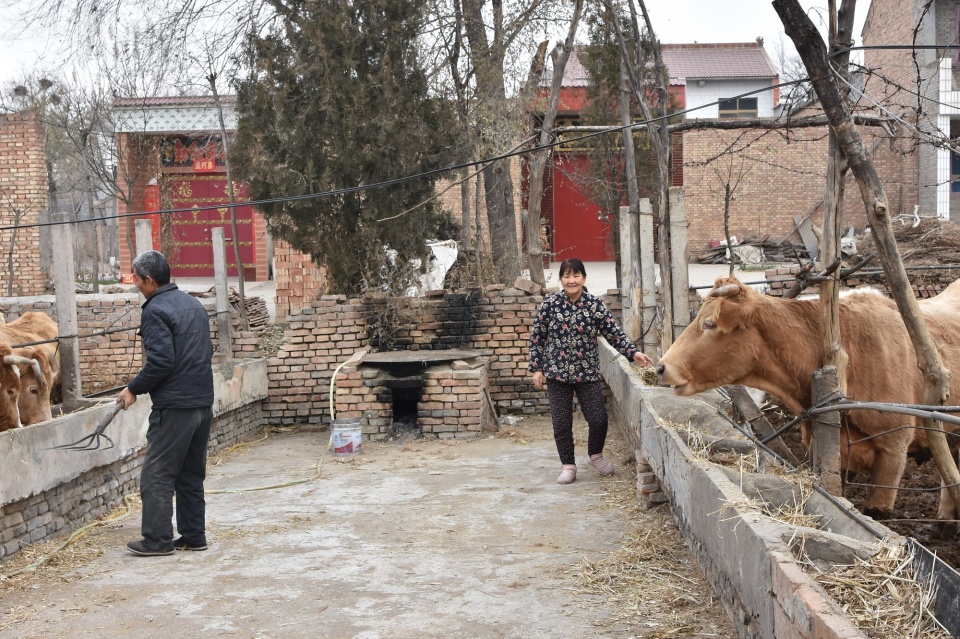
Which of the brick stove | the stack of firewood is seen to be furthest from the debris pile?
the brick stove

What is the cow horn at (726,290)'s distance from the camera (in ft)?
18.5

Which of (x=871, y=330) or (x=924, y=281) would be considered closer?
(x=871, y=330)

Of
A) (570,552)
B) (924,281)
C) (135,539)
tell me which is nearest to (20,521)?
→ (135,539)

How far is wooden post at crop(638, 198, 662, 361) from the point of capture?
890 centimetres

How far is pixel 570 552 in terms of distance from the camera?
5.53 metres

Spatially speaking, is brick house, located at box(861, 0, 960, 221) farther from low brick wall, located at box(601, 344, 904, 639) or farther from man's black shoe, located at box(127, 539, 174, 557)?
man's black shoe, located at box(127, 539, 174, 557)

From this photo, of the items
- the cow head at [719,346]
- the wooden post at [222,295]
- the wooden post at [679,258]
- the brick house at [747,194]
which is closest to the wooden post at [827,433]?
the cow head at [719,346]

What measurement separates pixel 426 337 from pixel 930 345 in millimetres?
7136

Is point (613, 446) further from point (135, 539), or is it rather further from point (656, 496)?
point (135, 539)

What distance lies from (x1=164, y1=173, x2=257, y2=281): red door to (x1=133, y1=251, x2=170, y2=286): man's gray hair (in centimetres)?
1901

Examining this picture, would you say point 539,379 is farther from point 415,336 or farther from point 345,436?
point 415,336

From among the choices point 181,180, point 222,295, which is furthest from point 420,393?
point 181,180

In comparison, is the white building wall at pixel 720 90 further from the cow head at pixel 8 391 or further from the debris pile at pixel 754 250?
the cow head at pixel 8 391

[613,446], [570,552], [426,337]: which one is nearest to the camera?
[570,552]
